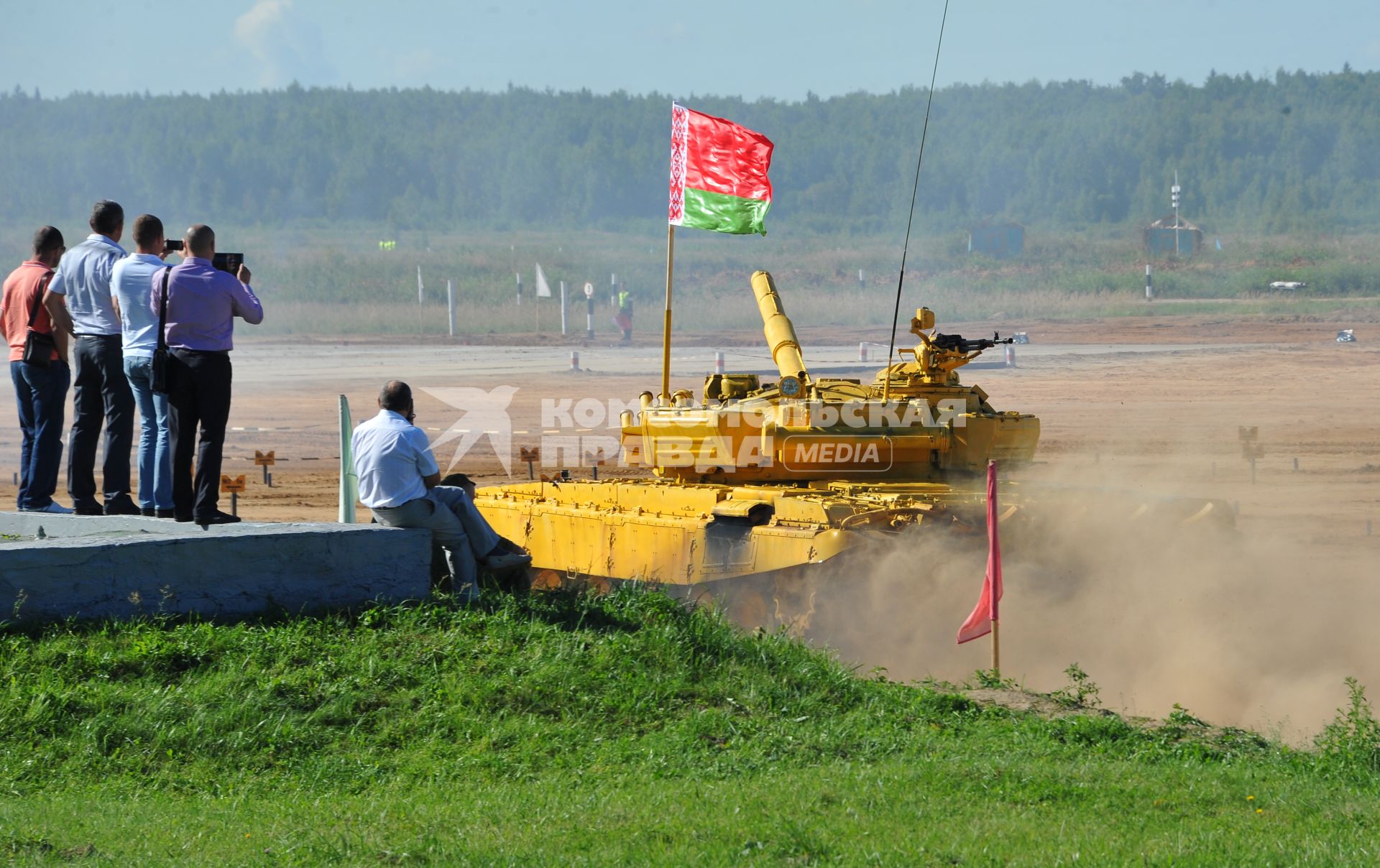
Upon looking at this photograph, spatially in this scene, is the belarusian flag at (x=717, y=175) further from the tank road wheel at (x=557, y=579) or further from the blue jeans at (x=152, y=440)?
the blue jeans at (x=152, y=440)

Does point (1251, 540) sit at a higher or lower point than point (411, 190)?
lower

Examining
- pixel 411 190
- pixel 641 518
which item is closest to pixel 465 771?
pixel 641 518

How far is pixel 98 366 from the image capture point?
Answer: 10148mm

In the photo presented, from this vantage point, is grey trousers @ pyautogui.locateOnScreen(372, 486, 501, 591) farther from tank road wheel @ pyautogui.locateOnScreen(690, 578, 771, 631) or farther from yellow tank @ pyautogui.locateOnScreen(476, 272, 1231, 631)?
tank road wheel @ pyautogui.locateOnScreen(690, 578, 771, 631)

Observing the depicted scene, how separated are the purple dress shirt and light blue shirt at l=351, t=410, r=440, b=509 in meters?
0.91

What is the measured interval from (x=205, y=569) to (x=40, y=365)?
2539 mm

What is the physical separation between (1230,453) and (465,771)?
22071 millimetres

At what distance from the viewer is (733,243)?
70438 mm

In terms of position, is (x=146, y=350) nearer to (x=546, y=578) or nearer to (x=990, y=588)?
(x=990, y=588)

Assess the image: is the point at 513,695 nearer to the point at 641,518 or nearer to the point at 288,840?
the point at 288,840

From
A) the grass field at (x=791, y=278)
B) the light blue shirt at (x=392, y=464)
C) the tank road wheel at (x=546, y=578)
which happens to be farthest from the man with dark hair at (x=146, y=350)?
the grass field at (x=791, y=278)

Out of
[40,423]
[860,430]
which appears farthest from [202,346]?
[860,430]

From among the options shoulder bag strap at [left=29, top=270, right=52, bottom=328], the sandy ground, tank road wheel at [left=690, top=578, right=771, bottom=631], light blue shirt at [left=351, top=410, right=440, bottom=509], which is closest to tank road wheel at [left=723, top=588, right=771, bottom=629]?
tank road wheel at [left=690, top=578, right=771, bottom=631]

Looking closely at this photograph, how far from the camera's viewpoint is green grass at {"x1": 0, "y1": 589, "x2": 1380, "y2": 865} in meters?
6.27
